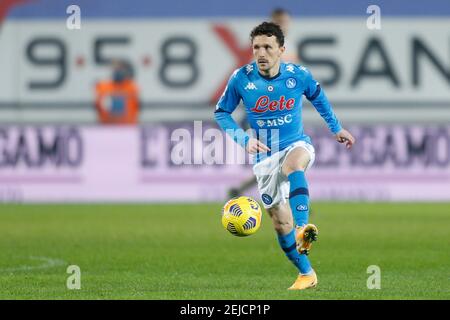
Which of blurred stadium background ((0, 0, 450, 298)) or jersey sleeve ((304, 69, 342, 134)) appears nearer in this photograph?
jersey sleeve ((304, 69, 342, 134))

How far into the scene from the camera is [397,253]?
1238cm

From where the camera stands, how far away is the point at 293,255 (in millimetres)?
9547

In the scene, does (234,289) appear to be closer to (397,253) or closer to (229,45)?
(397,253)

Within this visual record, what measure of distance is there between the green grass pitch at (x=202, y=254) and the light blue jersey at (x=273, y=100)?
3.88 ft

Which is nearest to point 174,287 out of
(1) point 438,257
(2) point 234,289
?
(2) point 234,289

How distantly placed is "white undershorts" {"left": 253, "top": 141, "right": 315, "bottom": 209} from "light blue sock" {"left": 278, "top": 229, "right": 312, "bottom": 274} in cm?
27

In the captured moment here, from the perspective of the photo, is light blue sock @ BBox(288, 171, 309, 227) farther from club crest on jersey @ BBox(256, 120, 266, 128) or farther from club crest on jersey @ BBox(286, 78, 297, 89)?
club crest on jersey @ BBox(286, 78, 297, 89)

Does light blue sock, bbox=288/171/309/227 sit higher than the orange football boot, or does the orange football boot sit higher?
light blue sock, bbox=288/171/309/227

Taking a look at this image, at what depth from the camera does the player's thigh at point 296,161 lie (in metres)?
9.40

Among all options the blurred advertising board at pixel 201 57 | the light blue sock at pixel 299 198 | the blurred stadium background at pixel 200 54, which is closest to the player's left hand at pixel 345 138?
the light blue sock at pixel 299 198

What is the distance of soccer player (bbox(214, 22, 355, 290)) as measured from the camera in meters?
9.48

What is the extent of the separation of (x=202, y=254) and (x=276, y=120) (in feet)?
9.96

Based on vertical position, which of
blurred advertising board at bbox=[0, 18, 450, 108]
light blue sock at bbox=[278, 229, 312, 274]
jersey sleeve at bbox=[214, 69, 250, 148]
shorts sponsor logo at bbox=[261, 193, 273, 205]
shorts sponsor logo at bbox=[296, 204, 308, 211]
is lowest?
light blue sock at bbox=[278, 229, 312, 274]

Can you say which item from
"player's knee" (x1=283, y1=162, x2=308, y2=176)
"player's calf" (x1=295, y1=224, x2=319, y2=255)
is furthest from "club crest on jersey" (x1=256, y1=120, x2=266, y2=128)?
"player's calf" (x1=295, y1=224, x2=319, y2=255)
